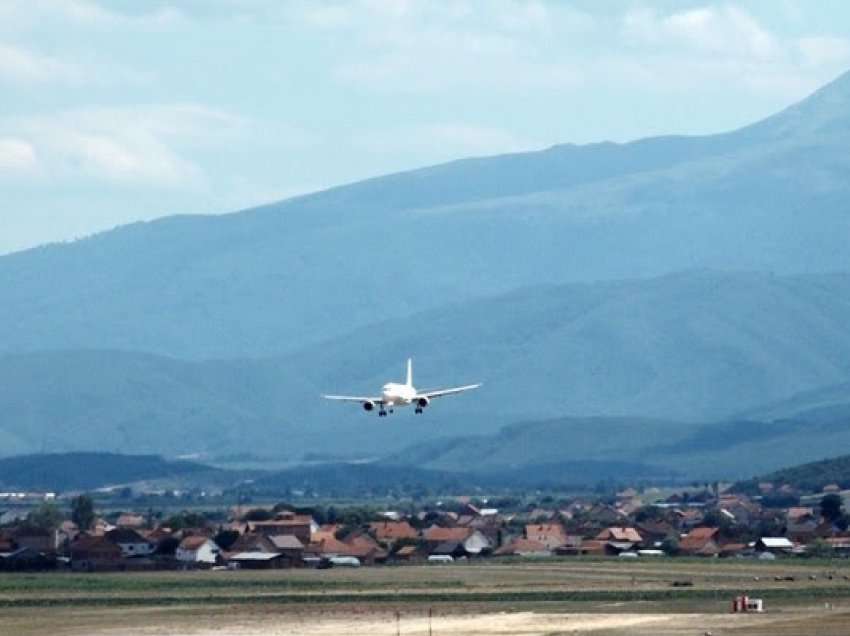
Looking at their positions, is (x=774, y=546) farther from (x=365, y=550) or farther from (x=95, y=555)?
(x=95, y=555)

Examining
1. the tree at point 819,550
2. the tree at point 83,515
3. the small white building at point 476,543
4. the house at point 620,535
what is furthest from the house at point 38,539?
the tree at point 819,550

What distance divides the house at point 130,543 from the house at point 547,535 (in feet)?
69.3

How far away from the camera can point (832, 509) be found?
16450 cm

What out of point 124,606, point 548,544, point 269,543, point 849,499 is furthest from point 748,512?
point 124,606

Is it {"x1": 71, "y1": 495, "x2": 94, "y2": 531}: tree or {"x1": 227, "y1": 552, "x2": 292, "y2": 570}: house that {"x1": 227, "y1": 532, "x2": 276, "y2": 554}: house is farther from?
{"x1": 71, "y1": 495, "x2": 94, "y2": 531}: tree

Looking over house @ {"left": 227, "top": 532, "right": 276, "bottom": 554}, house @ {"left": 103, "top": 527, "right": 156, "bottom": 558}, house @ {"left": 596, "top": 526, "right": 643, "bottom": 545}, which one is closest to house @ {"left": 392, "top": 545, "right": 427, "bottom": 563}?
house @ {"left": 227, "top": 532, "right": 276, "bottom": 554}

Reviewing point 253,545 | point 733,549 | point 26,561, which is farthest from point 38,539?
point 733,549

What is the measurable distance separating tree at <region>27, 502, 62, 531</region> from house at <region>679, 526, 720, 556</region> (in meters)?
34.1

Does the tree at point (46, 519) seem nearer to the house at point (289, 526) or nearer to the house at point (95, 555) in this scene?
the house at point (289, 526)

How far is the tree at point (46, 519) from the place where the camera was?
512 feet

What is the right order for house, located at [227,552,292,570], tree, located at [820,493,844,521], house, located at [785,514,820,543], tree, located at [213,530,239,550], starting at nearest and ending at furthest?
1. house, located at [227,552,292,570]
2. tree, located at [213,530,239,550]
3. house, located at [785,514,820,543]
4. tree, located at [820,493,844,521]

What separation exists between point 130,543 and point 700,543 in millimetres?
29245

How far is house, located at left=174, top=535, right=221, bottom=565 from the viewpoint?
457 ft

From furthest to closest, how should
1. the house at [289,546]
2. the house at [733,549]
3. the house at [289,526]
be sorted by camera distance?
the house at [289,526], the house at [733,549], the house at [289,546]
